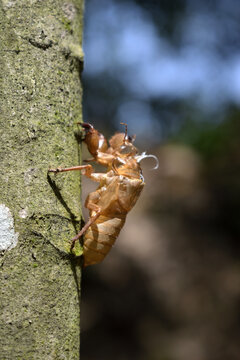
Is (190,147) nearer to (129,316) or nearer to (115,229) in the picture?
(129,316)

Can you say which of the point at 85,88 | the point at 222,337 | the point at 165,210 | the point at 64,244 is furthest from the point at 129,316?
the point at 85,88

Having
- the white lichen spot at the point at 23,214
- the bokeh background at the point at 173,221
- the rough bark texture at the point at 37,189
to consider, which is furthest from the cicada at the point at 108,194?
the bokeh background at the point at 173,221

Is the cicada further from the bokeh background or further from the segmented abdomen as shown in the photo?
the bokeh background

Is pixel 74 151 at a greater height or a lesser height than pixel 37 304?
greater

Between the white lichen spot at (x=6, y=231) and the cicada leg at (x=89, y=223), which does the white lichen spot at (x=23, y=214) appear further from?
the cicada leg at (x=89, y=223)

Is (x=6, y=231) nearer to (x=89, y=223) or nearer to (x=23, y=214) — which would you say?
(x=23, y=214)

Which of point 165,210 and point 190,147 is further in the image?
point 190,147
